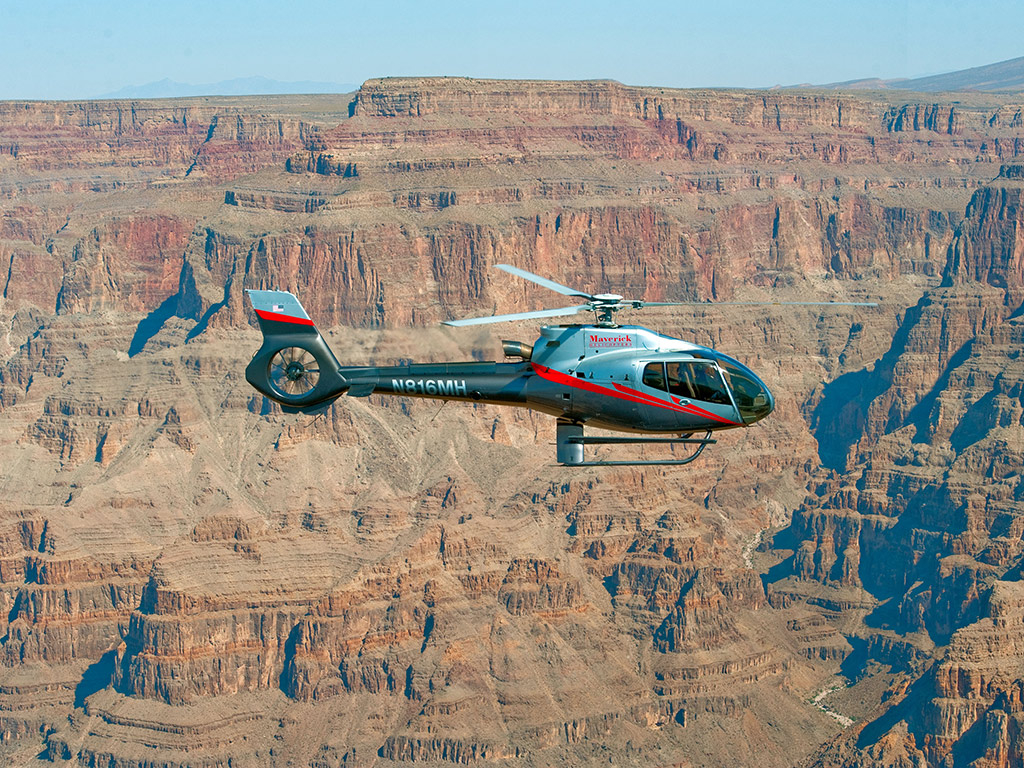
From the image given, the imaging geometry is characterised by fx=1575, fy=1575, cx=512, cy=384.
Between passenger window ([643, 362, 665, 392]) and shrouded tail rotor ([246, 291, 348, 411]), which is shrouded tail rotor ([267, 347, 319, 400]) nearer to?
shrouded tail rotor ([246, 291, 348, 411])

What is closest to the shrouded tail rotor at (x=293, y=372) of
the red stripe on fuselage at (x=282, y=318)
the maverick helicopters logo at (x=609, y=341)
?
the red stripe on fuselage at (x=282, y=318)

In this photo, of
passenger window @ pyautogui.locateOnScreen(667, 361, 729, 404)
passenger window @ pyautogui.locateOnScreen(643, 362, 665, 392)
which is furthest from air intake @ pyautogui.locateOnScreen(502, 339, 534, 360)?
passenger window @ pyautogui.locateOnScreen(667, 361, 729, 404)

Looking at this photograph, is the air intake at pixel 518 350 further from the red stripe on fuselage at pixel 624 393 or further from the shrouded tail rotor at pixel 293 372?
the shrouded tail rotor at pixel 293 372

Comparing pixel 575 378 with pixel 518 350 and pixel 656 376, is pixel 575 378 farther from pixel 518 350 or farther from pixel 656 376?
pixel 656 376

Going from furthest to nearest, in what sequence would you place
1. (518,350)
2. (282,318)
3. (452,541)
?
(452,541) → (282,318) → (518,350)

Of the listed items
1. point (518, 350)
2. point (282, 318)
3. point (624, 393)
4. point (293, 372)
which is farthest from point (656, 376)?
point (282, 318)

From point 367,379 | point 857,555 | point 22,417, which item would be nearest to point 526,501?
point 857,555
